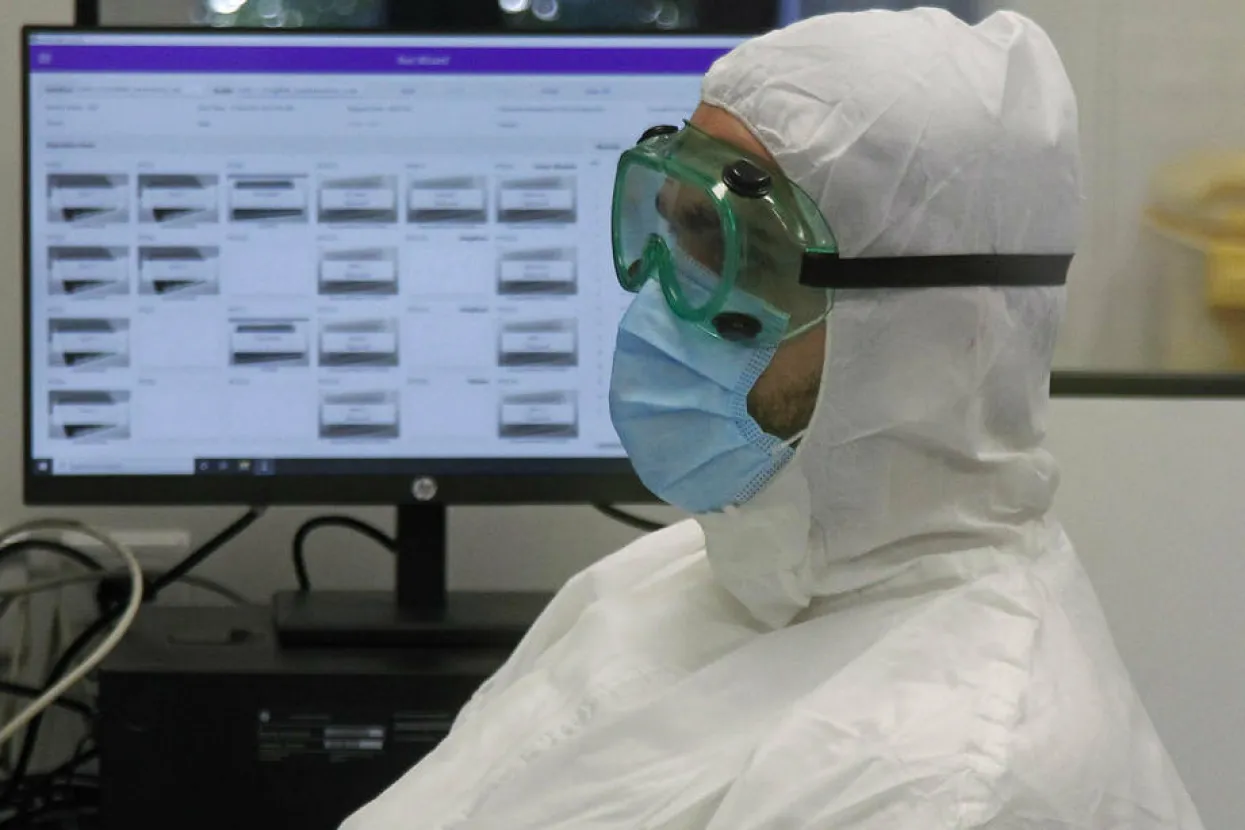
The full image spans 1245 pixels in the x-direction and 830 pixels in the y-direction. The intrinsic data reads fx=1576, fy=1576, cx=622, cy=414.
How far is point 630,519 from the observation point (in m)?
1.42

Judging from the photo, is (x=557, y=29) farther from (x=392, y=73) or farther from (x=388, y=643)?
(x=388, y=643)

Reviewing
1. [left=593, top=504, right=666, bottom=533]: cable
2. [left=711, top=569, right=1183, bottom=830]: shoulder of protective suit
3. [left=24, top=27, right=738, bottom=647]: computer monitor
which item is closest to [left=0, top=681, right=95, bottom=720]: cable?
[left=24, top=27, right=738, bottom=647]: computer monitor

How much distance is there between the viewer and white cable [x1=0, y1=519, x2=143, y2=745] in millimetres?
1192

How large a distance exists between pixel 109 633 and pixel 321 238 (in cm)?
37

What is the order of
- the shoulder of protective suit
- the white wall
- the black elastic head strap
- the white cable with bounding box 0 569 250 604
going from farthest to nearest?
1. the white wall
2. the white cable with bounding box 0 569 250 604
3. the black elastic head strap
4. the shoulder of protective suit

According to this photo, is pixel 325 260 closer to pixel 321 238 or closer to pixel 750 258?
pixel 321 238

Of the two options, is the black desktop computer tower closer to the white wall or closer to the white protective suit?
the white protective suit

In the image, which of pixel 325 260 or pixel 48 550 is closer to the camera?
pixel 325 260

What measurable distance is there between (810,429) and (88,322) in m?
0.67

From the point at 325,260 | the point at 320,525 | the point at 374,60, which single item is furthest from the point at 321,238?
the point at 320,525

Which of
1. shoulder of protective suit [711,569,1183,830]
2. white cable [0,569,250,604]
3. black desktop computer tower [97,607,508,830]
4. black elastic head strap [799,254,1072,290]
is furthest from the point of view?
white cable [0,569,250,604]

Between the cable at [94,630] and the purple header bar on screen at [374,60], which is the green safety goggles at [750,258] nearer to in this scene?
the purple header bar on screen at [374,60]

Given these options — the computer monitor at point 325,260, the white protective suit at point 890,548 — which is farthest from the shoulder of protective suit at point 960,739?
the computer monitor at point 325,260

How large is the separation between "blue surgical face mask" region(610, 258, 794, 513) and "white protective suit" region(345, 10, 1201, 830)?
0.08 ft
